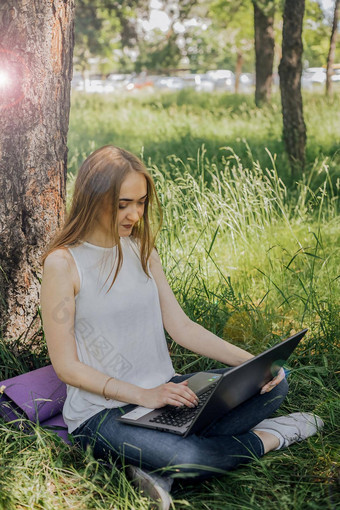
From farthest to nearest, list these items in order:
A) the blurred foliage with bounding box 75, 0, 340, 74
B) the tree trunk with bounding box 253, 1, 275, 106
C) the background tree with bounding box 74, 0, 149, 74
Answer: the background tree with bounding box 74, 0, 149, 74, the blurred foliage with bounding box 75, 0, 340, 74, the tree trunk with bounding box 253, 1, 275, 106

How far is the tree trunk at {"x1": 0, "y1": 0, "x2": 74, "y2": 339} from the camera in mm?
2984

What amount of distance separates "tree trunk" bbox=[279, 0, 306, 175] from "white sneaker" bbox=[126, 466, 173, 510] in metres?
5.14

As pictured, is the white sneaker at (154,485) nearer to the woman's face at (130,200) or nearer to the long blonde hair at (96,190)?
the long blonde hair at (96,190)

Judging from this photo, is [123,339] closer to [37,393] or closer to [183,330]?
[183,330]

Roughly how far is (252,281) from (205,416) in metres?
1.91

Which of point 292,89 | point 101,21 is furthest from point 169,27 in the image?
point 292,89

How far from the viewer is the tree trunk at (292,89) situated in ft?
22.9

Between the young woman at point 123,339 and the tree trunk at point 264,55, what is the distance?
436 inches

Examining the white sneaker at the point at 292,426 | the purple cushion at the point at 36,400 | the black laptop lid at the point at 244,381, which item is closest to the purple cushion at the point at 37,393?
the purple cushion at the point at 36,400

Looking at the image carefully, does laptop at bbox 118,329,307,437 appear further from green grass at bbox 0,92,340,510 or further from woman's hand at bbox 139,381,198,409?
green grass at bbox 0,92,340,510

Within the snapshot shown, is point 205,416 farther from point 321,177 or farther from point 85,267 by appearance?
point 321,177

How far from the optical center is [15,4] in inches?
116

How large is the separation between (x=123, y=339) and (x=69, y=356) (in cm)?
25

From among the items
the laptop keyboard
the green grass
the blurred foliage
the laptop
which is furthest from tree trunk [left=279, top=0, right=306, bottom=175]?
the laptop keyboard
